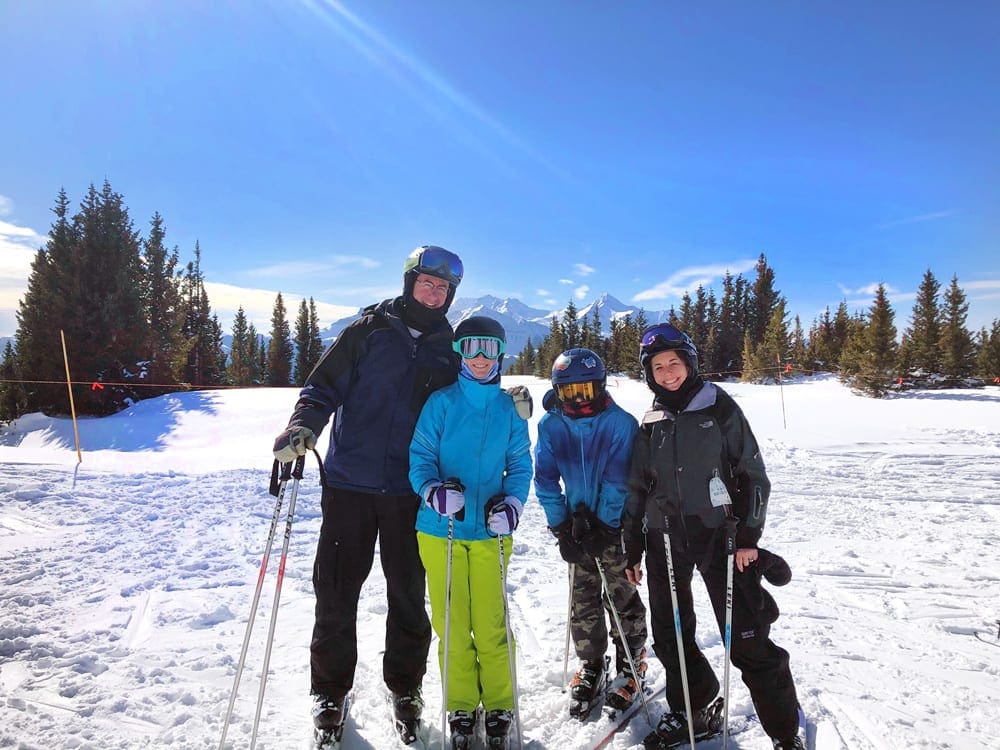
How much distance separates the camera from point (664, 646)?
291 centimetres

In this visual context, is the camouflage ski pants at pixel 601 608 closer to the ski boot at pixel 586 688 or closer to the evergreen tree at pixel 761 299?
the ski boot at pixel 586 688

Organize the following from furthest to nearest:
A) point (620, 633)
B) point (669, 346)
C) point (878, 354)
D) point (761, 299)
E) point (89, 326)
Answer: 1. point (761, 299)
2. point (878, 354)
3. point (89, 326)
4. point (620, 633)
5. point (669, 346)

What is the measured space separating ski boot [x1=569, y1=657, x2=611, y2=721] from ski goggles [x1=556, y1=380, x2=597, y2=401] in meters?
1.74

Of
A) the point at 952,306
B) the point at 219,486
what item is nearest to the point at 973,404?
the point at 952,306

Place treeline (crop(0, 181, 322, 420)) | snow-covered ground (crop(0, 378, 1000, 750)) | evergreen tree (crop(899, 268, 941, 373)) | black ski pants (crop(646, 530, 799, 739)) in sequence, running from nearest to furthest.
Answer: black ski pants (crop(646, 530, 799, 739)), snow-covered ground (crop(0, 378, 1000, 750)), treeline (crop(0, 181, 322, 420)), evergreen tree (crop(899, 268, 941, 373))

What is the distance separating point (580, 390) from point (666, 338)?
0.61 meters

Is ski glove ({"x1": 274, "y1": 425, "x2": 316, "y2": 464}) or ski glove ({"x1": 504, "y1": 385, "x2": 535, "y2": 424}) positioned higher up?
ski glove ({"x1": 504, "y1": 385, "x2": 535, "y2": 424})

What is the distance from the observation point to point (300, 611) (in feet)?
14.2

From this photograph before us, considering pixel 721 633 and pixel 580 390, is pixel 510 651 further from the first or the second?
pixel 580 390

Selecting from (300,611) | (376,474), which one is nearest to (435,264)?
(376,474)

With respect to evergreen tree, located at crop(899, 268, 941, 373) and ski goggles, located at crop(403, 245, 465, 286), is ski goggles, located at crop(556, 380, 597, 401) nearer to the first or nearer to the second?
ski goggles, located at crop(403, 245, 465, 286)

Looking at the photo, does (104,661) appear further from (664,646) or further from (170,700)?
(664,646)

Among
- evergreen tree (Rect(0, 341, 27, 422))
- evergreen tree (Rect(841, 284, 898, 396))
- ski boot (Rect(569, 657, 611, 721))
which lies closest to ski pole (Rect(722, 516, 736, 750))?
ski boot (Rect(569, 657, 611, 721))

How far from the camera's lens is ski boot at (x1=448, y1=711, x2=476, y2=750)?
2.72 metres
